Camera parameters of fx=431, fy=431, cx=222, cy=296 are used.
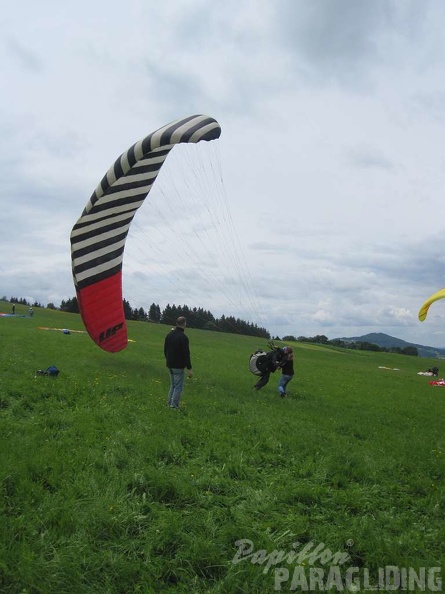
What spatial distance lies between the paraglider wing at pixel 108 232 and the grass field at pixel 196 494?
2681 millimetres

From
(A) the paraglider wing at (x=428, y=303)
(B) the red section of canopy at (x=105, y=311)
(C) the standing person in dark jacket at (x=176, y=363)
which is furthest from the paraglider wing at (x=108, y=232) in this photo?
(A) the paraglider wing at (x=428, y=303)

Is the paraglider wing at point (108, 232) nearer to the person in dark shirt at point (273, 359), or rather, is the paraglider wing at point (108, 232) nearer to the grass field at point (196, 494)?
the grass field at point (196, 494)

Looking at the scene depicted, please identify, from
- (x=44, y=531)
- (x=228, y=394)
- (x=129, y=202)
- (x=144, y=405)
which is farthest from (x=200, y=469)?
(x=129, y=202)

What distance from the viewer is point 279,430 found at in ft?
29.6

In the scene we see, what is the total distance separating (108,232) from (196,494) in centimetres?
859

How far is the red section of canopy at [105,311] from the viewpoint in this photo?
41.0 feet

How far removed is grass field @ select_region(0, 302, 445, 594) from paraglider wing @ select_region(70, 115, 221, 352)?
2.68 meters

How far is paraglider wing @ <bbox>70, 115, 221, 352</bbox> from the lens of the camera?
11.5 m

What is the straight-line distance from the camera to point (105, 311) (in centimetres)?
1310

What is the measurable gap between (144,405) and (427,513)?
21.2ft

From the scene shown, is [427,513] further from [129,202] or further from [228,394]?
[129,202]

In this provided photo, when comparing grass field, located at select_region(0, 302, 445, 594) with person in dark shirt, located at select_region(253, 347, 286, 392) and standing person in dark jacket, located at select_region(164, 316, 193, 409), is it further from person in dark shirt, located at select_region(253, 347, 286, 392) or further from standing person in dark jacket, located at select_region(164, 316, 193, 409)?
person in dark shirt, located at select_region(253, 347, 286, 392)

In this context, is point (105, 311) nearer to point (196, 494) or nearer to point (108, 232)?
point (108, 232)

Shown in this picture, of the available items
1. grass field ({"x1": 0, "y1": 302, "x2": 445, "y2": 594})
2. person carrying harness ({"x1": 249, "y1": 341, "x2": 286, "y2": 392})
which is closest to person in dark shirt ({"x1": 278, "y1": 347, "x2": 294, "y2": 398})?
person carrying harness ({"x1": 249, "y1": 341, "x2": 286, "y2": 392})
